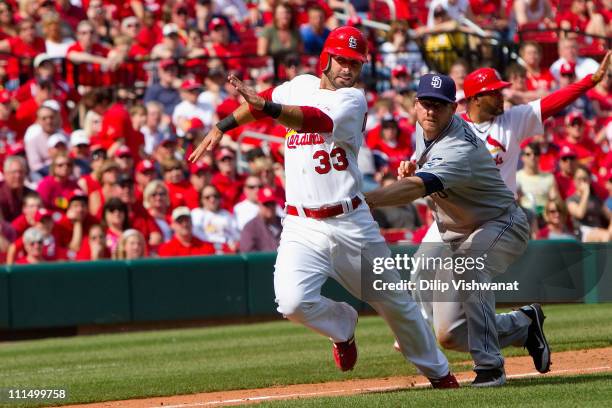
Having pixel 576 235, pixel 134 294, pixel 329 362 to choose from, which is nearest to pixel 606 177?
pixel 576 235

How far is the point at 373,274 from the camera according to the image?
→ 7.48 m

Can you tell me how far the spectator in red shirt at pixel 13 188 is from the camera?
14.6m

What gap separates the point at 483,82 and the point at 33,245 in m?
6.52

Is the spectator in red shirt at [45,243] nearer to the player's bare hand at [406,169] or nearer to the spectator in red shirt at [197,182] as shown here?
the spectator in red shirt at [197,182]

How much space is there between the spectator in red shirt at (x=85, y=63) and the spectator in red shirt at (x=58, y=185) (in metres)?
2.63

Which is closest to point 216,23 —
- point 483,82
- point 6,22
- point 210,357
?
point 6,22

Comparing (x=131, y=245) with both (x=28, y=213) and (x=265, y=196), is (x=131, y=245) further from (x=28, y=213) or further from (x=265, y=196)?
(x=265, y=196)

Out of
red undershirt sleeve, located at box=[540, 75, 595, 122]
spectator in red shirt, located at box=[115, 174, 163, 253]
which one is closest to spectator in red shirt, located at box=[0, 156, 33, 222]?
spectator in red shirt, located at box=[115, 174, 163, 253]

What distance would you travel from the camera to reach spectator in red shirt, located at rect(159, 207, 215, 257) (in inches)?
574

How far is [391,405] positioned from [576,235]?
927 centimetres

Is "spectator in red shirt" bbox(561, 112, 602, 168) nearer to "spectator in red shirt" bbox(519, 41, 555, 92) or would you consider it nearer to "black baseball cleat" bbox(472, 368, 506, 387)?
"spectator in red shirt" bbox(519, 41, 555, 92)

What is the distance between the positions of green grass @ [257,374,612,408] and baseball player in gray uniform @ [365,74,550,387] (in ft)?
1.03

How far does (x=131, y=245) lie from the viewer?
14.5 metres

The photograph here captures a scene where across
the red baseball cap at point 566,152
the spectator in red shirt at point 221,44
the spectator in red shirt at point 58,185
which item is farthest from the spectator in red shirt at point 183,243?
the red baseball cap at point 566,152
